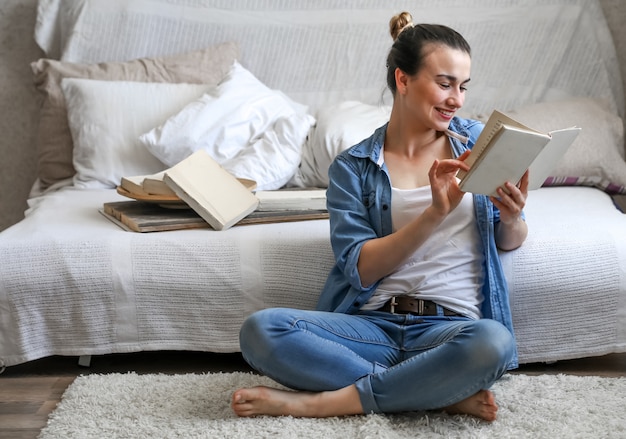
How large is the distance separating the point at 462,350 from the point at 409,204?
339 mm

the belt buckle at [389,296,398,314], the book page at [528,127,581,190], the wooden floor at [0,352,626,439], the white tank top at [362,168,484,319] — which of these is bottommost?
the wooden floor at [0,352,626,439]

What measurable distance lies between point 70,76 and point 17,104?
375 millimetres

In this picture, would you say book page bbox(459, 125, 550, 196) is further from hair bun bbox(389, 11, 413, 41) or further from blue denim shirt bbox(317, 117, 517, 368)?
hair bun bbox(389, 11, 413, 41)

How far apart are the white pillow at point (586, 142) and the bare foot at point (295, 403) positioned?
3.80ft

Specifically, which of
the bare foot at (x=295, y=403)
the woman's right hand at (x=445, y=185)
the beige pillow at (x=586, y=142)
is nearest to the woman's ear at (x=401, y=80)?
the woman's right hand at (x=445, y=185)

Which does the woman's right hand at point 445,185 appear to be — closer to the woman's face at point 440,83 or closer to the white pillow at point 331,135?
the woman's face at point 440,83

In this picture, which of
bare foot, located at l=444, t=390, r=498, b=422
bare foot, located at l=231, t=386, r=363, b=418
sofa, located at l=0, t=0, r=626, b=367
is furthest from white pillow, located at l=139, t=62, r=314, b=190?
bare foot, located at l=444, t=390, r=498, b=422

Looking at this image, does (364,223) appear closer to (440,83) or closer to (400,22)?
(440,83)

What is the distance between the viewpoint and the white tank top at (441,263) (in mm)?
1742

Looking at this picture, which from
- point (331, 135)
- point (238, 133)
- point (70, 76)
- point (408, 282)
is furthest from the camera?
point (70, 76)

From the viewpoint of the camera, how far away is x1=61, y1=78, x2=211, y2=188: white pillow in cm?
263

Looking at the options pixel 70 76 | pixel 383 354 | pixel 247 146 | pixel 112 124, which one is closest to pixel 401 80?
pixel 383 354

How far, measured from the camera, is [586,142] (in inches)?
101

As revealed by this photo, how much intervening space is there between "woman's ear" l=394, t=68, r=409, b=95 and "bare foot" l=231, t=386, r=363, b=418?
1.98 feet
